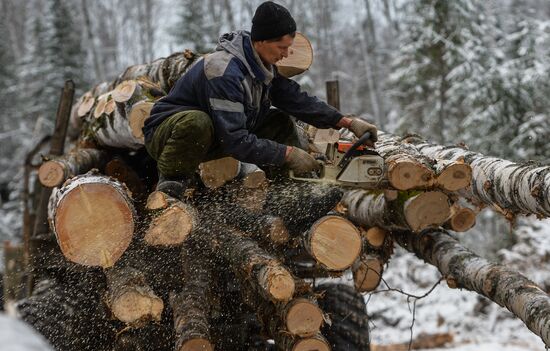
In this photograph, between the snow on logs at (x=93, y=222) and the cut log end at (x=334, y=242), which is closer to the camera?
the snow on logs at (x=93, y=222)

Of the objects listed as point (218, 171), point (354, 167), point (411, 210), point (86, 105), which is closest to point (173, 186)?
point (218, 171)

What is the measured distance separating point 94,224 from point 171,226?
1.43 feet

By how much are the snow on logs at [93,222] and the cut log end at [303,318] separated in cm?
103

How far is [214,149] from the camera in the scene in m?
3.72

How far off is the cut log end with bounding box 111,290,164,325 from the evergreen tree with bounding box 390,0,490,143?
35.3 ft

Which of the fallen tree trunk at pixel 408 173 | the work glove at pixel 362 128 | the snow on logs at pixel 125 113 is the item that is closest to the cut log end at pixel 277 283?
the fallen tree trunk at pixel 408 173

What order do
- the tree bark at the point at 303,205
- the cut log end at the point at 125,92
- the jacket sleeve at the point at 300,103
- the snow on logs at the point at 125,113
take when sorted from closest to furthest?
the tree bark at the point at 303,205 < the jacket sleeve at the point at 300,103 < the snow on logs at the point at 125,113 < the cut log end at the point at 125,92

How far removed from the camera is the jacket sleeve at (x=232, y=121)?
3.35 metres

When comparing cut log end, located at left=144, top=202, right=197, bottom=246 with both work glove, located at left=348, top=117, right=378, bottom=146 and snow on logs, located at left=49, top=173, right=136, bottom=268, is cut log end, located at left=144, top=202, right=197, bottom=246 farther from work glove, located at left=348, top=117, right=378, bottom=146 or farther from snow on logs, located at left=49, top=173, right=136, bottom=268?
work glove, located at left=348, top=117, right=378, bottom=146

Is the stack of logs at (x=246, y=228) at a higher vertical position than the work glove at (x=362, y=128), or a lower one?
lower

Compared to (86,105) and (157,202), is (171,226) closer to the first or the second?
(157,202)

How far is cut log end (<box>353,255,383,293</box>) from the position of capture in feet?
14.6

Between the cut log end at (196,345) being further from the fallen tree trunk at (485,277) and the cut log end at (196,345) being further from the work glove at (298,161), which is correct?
the fallen tree trunk at (485,277)

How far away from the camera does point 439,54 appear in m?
13.4
